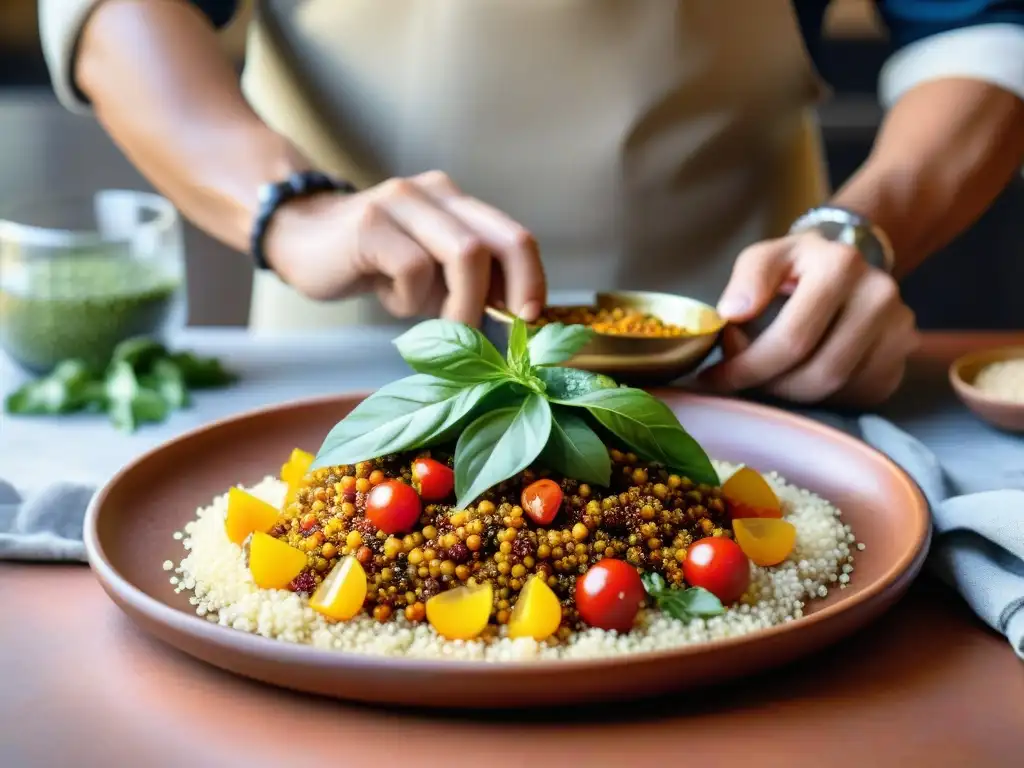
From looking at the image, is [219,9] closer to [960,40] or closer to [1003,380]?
[960,40]

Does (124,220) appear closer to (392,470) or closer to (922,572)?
(392,470)

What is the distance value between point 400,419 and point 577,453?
14cm

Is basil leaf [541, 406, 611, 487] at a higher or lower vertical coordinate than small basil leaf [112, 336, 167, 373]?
higher

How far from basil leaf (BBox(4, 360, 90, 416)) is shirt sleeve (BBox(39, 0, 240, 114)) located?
0.54m

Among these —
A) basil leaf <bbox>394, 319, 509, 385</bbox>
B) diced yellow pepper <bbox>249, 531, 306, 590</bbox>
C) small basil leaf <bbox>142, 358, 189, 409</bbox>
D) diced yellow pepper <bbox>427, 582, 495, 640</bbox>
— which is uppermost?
basil leaf <bbox>394, 319, 509, 385</bbox>

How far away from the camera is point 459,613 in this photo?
805mm

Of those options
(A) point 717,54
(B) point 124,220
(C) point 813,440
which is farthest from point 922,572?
(B) point 124,220

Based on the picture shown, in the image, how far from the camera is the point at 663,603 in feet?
2.73

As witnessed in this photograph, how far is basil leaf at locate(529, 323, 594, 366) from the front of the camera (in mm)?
975

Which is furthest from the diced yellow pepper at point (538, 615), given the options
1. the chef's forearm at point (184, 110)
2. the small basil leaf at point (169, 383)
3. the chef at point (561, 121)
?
the chef's forearm at point (184, 110)

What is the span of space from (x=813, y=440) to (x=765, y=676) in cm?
42

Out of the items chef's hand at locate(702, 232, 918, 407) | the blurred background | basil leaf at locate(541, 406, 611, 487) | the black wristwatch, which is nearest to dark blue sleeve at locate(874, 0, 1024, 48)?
chef's hand at locate(702, 232, 918, 407)

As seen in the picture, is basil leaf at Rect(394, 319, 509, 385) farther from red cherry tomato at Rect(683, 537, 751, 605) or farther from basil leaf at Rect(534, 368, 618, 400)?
red cherry tomato at Rect(683, 537, 751, 605)

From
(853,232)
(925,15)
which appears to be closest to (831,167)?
(925,15)
